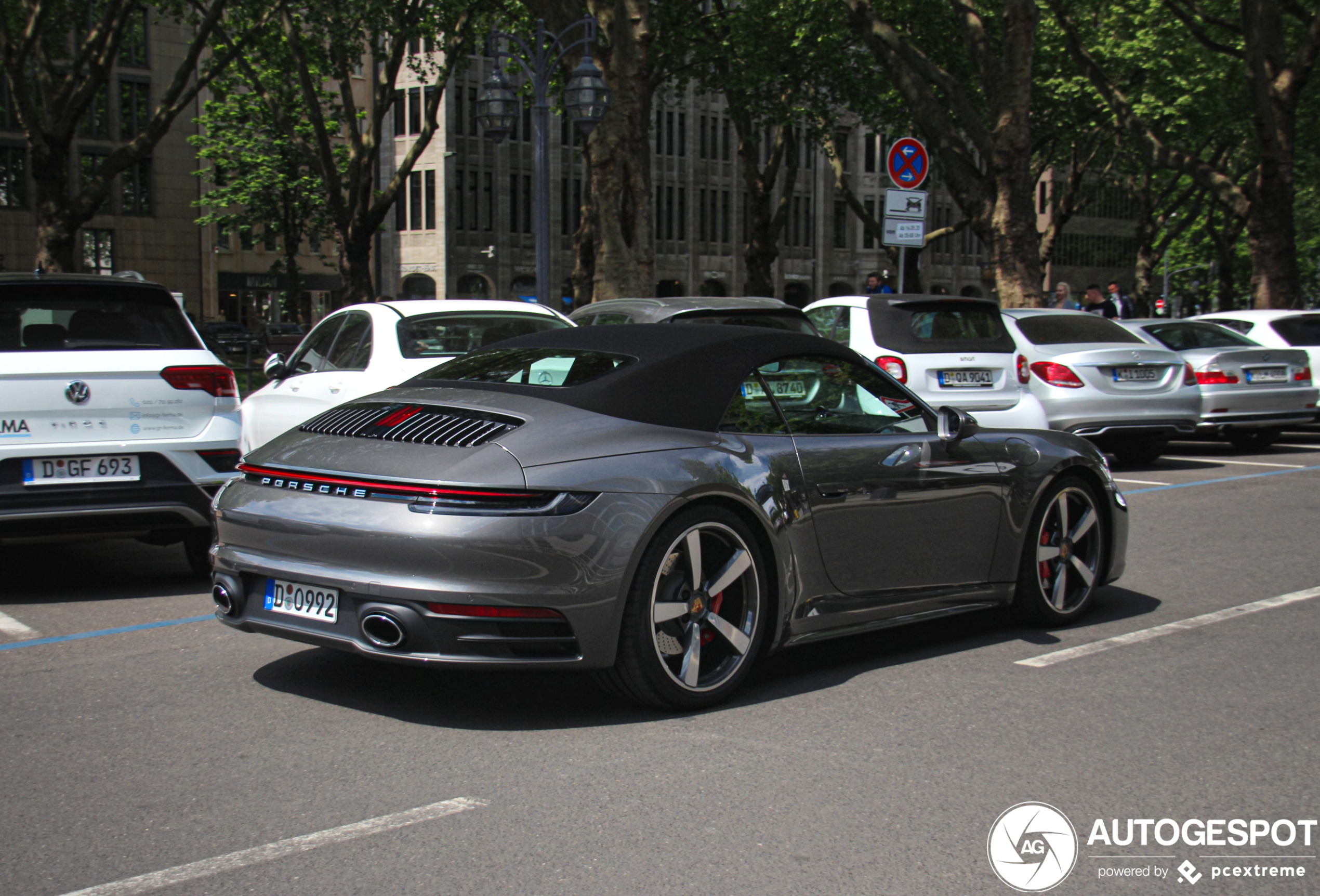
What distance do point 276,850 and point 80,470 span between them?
4088 millimetres

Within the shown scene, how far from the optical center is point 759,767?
4.29 meters

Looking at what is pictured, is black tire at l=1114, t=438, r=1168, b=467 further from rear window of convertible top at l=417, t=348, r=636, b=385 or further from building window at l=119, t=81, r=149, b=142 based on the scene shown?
building window at l=119, t=81, r=149, b=142

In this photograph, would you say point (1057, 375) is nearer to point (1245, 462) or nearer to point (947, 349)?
point (947, 349)

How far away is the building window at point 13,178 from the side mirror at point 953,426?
56.8 meters

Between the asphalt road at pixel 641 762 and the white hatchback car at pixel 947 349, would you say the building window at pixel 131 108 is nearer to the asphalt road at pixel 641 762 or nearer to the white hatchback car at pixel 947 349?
the white hatchback car at pixel 947 349

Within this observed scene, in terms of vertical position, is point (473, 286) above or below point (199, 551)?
above

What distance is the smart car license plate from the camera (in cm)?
468

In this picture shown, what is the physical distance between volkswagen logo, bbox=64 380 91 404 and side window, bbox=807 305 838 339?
23.7ft

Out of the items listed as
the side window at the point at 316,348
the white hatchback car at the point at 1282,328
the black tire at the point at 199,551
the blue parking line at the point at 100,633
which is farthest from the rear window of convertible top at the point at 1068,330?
the blue parking line at the point at 100,633

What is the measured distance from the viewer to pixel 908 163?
15.6 metres

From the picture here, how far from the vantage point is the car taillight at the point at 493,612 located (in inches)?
175

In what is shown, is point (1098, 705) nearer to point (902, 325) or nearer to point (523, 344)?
point (523, 344)

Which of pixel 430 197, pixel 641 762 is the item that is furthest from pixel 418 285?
pixel 641 762

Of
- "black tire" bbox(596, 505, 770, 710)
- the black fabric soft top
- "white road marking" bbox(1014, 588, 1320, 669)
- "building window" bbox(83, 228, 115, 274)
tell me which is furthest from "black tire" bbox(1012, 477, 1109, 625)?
"building window" bbox(83, 228, 115, 274)
